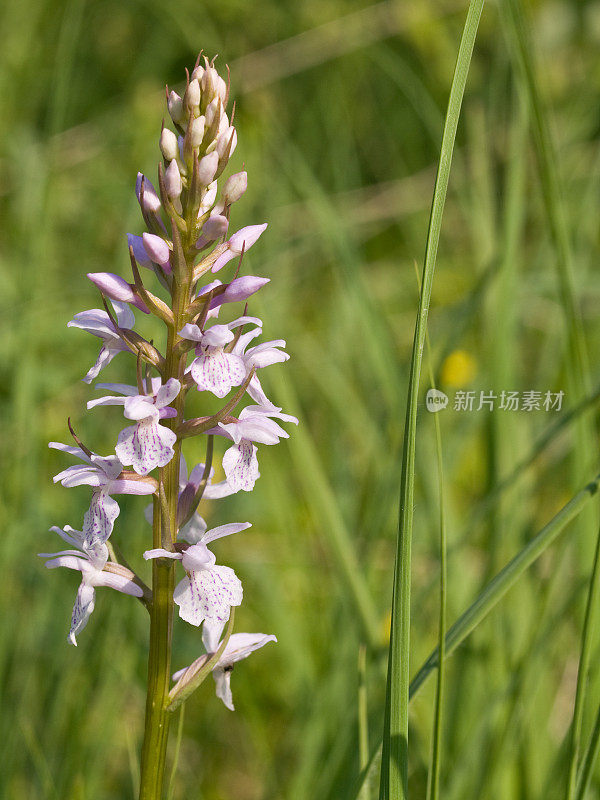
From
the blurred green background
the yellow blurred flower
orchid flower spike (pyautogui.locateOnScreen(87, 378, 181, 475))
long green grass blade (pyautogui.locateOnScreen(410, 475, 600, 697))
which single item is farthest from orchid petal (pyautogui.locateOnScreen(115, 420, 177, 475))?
the yellow blurred flower

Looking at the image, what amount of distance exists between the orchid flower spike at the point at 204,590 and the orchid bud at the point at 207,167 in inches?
18.3

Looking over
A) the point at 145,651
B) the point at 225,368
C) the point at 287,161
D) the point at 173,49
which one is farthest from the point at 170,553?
the point at 173,49

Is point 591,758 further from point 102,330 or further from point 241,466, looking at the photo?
point 102,330

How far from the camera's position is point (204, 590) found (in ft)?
3.57

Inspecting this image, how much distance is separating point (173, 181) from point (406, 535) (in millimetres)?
551

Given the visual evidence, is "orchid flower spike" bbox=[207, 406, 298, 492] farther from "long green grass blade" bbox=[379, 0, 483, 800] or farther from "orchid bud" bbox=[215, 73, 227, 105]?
"orchid bud" bbox=[215, 73, 227, 105]

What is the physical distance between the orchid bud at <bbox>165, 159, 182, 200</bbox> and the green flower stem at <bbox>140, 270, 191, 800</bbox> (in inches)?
4.6

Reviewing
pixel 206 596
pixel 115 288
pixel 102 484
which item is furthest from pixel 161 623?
pixel 115 288

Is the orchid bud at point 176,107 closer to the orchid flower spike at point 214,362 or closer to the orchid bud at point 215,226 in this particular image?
the orchid bud at point 215,226

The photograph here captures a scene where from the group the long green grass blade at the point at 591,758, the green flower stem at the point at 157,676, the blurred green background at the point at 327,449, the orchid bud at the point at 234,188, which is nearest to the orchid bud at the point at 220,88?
the orchid bud at the point at 234,188

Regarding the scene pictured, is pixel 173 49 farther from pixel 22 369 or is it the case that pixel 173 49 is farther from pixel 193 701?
pixel 193 701

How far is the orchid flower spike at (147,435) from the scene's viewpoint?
1021 millimetres

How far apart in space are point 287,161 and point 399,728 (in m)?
2.01

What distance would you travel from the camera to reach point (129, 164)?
444cm
